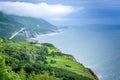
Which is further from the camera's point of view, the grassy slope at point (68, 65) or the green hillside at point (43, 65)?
the grassy slope at point (68, 65)

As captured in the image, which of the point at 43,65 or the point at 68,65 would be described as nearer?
the point at 43,65

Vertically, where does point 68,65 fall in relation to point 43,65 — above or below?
above

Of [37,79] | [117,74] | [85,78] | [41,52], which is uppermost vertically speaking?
[41,52]

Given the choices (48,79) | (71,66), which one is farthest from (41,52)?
(48,79)

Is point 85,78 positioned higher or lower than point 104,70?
lower

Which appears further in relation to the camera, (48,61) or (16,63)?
(48,61)

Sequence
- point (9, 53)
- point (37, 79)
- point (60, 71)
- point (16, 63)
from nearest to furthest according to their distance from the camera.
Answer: point (37, 79) → point (16, 63) → point (60, 71) → point (9, 53)

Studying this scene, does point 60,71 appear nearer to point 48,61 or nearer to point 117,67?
point 48,61

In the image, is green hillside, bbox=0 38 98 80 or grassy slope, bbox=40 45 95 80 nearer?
green hillside, bbox=0 38 98 80

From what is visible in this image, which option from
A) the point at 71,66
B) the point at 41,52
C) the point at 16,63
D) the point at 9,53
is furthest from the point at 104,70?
the point at 16,63

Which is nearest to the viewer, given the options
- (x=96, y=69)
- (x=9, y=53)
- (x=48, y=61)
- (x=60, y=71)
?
(x=60, y=71)
